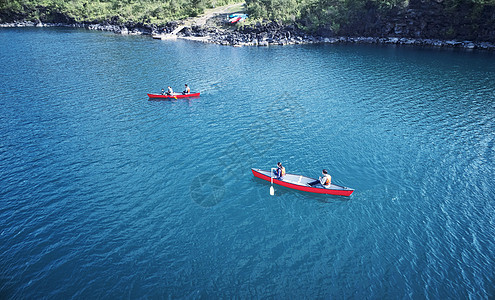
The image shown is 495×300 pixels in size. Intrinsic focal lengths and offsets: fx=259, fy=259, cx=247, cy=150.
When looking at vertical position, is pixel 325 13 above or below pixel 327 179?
above

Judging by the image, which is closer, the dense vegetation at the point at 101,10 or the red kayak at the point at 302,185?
the red kayak at the point at 302,185

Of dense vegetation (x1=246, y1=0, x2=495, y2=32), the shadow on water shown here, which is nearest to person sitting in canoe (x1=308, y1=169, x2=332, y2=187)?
the shadow on water

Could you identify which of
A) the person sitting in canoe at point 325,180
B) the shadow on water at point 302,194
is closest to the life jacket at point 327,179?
the person sitting in canoe at point 325,180

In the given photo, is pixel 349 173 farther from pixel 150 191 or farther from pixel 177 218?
pixel 150 191

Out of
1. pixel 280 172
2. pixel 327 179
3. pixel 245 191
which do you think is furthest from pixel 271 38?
pixel 245 191

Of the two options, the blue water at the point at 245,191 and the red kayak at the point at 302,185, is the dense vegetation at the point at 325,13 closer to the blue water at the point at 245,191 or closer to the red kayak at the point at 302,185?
the blue water at the point at 245,191

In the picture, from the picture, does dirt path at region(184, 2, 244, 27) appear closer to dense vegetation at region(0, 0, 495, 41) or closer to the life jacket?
dense vegetation at region(0, 0, 495, 41)

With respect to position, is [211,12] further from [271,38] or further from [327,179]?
[327,179]
